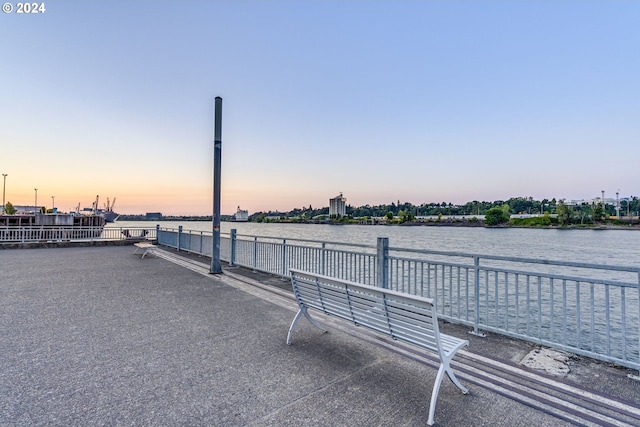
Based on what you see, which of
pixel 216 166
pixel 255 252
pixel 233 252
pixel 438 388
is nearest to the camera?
pixel 438 388

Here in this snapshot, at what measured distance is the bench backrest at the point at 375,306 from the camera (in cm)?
250

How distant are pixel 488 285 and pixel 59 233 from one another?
24874 mm

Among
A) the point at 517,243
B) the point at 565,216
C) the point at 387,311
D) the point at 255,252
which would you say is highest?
the point at 565,216

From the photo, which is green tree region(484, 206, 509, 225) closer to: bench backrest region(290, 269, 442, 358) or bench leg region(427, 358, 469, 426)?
bench backrest region(290, 269, 442, 358)

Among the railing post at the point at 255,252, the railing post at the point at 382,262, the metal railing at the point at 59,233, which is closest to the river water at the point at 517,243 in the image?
the railing post at the point at 255,252

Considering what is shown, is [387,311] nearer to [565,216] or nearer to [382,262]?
[382,262]

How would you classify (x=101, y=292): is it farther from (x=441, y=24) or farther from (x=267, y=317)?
(x=441, y=24)

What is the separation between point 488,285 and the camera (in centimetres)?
524

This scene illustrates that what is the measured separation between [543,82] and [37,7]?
25.5m

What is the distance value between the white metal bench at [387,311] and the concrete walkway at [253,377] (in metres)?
0.43

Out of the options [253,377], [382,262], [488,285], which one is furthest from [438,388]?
[488,285]

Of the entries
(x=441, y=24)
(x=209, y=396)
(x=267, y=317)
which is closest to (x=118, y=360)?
(x=209, y=396)

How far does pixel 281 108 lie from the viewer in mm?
19547

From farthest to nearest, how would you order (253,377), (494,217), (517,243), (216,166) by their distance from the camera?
1. (494,217)
2. (517,243)
3. (216,166)
4. (253,377)
